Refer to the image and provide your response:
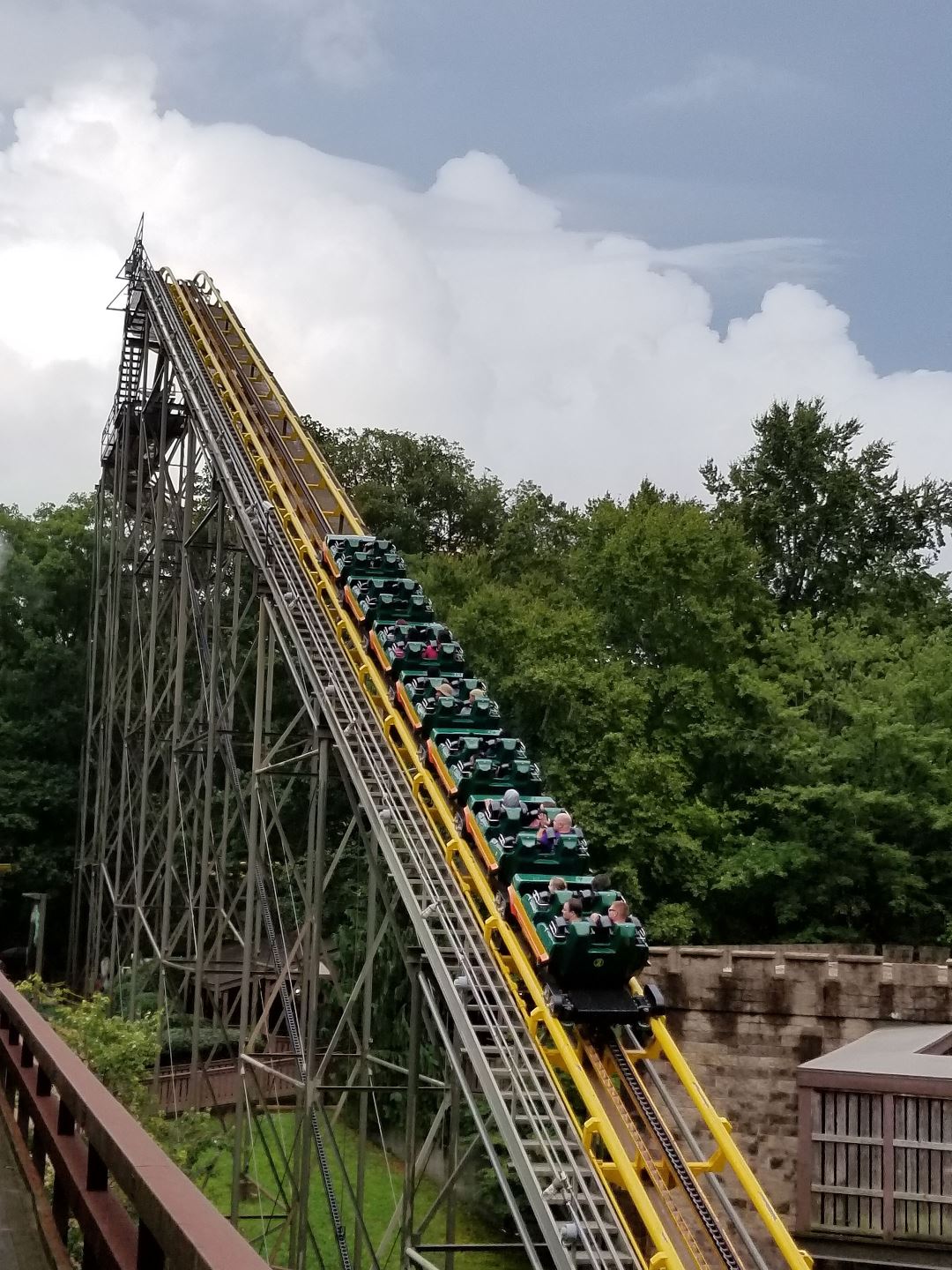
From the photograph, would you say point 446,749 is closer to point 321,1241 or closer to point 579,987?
point 579,987

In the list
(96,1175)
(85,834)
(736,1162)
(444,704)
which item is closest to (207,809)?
(444,704)

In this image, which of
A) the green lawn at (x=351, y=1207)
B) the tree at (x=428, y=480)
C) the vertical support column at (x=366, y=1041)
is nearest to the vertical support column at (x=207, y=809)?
the green lawn at (x=351, y=1207)

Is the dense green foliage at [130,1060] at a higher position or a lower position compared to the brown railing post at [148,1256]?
lower

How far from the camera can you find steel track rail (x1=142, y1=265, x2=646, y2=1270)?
37.3ft

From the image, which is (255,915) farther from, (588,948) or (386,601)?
(588,948)

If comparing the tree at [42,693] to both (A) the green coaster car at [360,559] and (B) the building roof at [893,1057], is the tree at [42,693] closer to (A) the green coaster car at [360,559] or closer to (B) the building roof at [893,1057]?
(A) the green coaster car at [360,559]

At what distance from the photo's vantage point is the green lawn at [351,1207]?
2309 cm

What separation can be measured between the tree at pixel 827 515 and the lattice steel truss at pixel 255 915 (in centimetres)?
1668

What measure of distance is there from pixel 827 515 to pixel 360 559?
29759mm

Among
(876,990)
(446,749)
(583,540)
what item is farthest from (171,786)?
(583,540)

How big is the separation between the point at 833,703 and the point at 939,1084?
641 inches

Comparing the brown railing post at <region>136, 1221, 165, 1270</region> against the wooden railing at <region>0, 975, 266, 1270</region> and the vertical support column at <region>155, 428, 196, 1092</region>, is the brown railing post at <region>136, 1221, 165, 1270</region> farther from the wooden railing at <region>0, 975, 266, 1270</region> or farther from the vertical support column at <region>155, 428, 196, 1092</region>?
Result: the vertical support column at <region>155, 428, 196, 1092</region>

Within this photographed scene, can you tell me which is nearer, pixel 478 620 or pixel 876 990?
pixel 876 990

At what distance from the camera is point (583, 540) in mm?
38469
